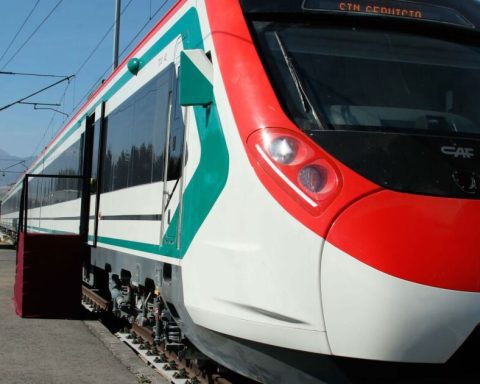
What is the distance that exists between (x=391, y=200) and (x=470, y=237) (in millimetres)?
431

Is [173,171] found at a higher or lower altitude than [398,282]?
higher

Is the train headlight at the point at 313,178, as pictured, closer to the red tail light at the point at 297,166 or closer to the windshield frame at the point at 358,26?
the red tail light at the point at 297,166

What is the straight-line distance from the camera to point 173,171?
536 centimetres

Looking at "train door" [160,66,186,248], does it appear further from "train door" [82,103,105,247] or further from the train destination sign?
"train door" [82,103,105,247]

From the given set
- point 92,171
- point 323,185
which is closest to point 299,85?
point 323,185

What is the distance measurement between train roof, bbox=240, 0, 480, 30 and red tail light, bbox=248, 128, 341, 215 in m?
0.99

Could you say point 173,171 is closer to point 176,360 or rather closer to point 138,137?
point 138,137

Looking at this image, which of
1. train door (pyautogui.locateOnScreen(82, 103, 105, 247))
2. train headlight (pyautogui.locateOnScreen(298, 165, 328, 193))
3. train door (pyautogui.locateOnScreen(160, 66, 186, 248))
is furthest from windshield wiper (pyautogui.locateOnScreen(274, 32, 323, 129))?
train door (pyautogui.locateOnScreen(82, 103, 105, 247))

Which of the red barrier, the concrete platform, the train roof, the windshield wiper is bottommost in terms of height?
the concrete platform

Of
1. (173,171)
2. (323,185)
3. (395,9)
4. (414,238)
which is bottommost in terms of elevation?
(414,238)

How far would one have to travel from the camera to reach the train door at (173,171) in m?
5.09

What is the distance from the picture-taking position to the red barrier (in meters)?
9.57

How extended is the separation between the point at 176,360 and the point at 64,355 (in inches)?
46.9

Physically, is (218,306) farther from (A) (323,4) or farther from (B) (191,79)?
(A) (323,4)
